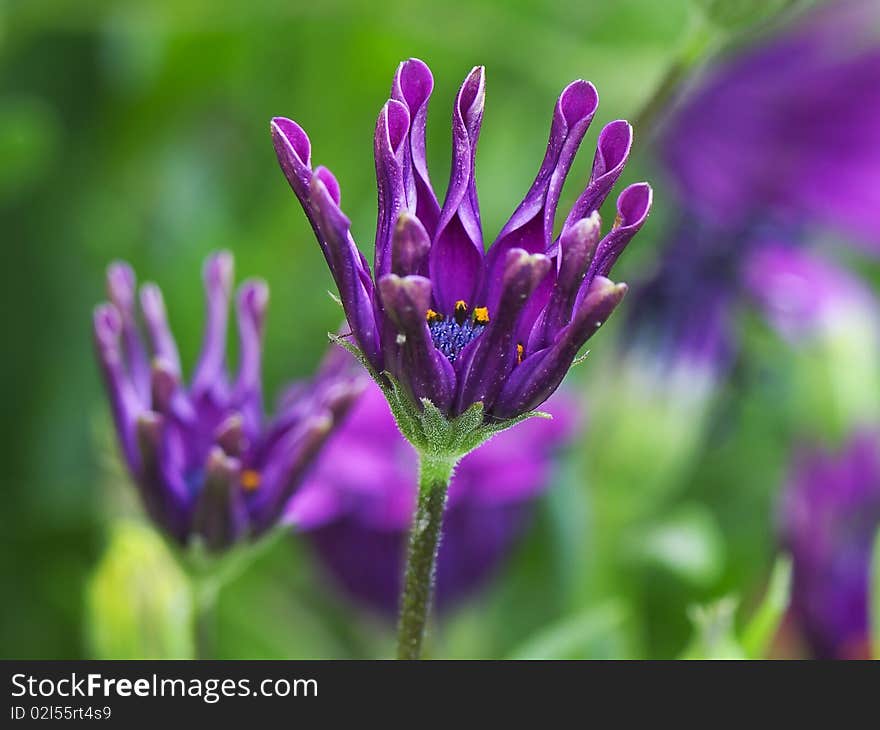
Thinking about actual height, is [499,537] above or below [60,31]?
below

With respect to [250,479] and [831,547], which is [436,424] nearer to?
[250,479]

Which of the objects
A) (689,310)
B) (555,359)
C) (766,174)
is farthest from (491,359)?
(766,174)

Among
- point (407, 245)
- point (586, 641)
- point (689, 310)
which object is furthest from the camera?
point (689, 310)

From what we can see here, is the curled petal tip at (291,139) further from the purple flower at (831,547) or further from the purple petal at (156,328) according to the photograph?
the purple flower at (831,547)

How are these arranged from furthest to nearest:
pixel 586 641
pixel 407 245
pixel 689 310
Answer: pixel 689 310
pixel 586 641
pixel 407 245

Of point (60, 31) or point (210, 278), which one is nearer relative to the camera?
point (210, 278)

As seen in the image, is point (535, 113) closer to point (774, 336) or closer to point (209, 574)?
point (774, 336)
